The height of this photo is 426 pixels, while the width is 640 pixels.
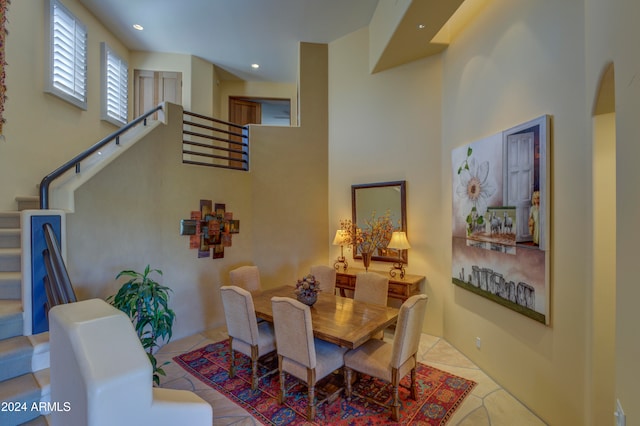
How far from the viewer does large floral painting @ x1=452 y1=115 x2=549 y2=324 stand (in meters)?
2.38

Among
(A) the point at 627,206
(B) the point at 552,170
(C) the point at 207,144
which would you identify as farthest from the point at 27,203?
(B) the point at 552,170

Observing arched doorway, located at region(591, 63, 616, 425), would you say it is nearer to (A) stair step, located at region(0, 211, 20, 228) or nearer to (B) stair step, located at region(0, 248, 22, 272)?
(B) stair step, located at region(0, 248, 22, 272)

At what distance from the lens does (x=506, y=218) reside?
8.92 feet

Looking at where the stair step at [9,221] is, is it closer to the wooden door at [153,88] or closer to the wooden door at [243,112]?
the wooden door at [153,88]

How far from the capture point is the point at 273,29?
16.0ft

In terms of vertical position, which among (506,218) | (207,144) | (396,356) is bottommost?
(396,356)

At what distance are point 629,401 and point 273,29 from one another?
5.77 meters

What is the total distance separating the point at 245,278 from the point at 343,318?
155cm

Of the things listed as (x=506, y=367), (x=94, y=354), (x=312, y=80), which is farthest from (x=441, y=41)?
(x=94, y=354)

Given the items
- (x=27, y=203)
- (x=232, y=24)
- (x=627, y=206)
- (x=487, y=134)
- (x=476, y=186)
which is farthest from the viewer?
(x=232, y=24)

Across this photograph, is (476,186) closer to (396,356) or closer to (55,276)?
(396,356)

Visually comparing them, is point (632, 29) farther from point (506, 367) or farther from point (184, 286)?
point (184, 286)

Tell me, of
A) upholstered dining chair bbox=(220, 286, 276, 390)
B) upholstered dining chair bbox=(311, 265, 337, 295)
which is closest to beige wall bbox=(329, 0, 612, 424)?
upholstered dining chair bbox=(311, 265, 337, 295)

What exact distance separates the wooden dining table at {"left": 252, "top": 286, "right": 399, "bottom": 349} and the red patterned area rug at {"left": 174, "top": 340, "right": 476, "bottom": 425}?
0.67 meters
